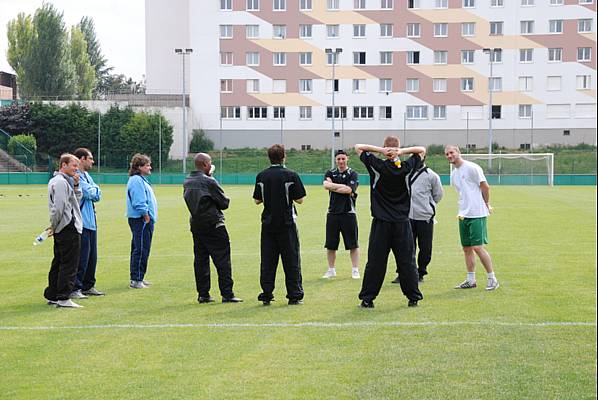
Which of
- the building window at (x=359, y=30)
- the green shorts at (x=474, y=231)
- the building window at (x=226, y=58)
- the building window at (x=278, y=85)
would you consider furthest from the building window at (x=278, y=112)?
the green shorts at (x=474, y=231)

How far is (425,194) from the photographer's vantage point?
39.2 ft

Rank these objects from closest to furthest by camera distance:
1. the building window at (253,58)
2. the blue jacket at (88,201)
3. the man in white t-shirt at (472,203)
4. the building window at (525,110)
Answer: the blue jacket at (88,201), the man in white t-shirt at (472,203), the building window at (525,110), the building window at (253,58)

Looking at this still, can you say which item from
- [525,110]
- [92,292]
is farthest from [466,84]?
[92,292]

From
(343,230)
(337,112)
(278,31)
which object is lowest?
(343,230)

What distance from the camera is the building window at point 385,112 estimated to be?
77250 mm

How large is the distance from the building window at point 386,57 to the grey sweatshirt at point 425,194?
6747 centimetres

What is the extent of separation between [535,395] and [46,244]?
46.7ft

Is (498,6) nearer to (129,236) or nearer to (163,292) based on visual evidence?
(129,236)

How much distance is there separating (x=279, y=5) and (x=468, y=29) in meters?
18.2

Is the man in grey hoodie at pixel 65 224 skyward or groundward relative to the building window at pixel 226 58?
groundward

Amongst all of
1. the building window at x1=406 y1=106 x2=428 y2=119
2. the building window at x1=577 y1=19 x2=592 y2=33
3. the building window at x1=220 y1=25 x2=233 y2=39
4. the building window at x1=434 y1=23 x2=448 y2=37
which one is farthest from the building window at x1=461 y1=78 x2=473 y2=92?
the building window at x1=220 y1=25 x2=233 y2=39

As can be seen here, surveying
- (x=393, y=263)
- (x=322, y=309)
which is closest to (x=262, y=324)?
(x=322, y=309)

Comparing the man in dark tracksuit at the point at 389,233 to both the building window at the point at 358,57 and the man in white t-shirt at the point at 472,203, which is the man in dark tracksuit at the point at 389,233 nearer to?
the man in white t-shirt at the point at 472,203

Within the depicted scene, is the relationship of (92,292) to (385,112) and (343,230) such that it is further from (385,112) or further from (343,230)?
(385,112)
